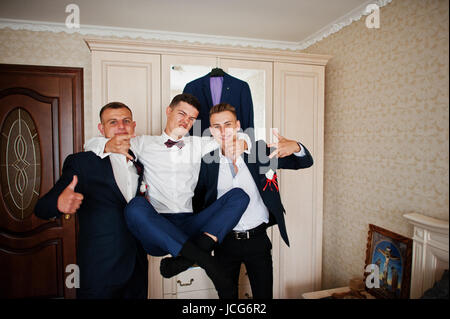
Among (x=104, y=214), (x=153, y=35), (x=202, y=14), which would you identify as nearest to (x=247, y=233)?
(x=104, y=214)

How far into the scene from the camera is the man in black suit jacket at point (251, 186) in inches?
54.1

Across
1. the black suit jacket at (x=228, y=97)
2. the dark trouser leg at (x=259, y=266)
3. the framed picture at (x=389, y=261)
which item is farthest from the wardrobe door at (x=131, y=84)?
the framed picture at (x=389, y=261)

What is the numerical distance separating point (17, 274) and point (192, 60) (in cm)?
205

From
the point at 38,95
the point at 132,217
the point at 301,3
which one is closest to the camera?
the point at 132,217

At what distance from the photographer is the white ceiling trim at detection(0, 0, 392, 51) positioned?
1.94 m

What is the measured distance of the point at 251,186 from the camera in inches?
61.1

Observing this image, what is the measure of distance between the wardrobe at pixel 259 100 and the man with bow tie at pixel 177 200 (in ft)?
1.58

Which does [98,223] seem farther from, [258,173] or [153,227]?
[258,173]

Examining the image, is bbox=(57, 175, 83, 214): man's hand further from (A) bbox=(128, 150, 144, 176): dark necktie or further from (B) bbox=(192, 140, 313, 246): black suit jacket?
(B) bbox=(192, 140, 313, 246): black suit jacket

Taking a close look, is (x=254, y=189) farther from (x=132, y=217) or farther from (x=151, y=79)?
(x=151, y=79)

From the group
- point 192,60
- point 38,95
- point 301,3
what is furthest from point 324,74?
point 38,95

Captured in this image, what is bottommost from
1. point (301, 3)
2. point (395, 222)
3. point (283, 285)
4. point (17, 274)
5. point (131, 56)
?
point (283, 285)

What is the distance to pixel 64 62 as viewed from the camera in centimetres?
235

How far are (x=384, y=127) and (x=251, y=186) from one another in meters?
0.89
